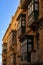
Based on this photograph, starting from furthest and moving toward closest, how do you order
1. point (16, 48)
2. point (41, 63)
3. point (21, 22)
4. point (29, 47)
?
point (16, 48), point (21, 22), point (29, 47), point (41, 63)

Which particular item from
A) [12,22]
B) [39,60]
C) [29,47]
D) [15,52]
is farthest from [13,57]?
[39,60]

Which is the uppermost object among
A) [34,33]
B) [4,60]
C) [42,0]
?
[42,0]

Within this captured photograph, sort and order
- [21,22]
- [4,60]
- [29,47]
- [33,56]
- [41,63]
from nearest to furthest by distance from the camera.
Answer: [41,63] → [33,56] → [29,47] → [21,22] → [4,60]

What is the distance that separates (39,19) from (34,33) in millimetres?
3256

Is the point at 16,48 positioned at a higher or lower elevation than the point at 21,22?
lower

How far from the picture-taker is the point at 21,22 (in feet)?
108

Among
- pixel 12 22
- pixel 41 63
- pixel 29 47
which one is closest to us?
pixel 41 63

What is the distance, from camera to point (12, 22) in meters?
42.9

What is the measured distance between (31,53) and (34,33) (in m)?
2.20

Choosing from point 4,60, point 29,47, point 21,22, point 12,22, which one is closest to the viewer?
point 29,47

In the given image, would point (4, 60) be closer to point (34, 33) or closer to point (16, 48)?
point (16, 48)

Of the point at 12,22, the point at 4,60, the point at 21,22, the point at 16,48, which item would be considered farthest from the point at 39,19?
the point at 4,60

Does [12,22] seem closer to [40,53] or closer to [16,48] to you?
[16,48]

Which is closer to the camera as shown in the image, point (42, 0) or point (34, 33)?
point (42, 0)
